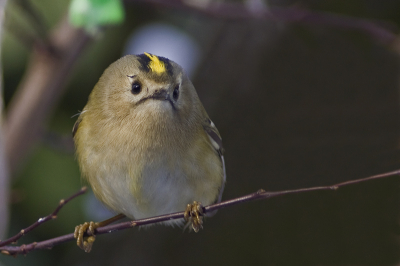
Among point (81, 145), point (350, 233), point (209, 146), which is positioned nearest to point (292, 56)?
point (350, 233)

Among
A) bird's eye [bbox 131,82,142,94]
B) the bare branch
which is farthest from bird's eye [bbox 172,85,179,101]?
the bare branch

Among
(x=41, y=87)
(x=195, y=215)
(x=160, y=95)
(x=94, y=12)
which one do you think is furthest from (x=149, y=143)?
(x=41, y=87)

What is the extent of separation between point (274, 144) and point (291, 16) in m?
0.80

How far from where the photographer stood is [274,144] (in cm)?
287

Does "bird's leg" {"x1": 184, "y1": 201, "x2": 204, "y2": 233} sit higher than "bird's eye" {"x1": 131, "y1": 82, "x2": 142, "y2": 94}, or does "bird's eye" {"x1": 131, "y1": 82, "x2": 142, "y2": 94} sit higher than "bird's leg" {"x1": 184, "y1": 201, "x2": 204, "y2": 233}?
"bird's eye" {"x1": 131, "y1": 82, "x2": 142, "y2": 94}

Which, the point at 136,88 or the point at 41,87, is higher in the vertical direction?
the point at 41,87

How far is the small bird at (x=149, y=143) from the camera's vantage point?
1.55 metres

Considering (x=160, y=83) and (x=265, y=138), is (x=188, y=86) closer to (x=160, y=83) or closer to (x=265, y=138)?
(x=160, y=83)

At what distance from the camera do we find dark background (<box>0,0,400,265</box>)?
2.47 metres

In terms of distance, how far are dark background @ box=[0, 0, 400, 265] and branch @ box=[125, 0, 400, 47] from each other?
0.33 feet

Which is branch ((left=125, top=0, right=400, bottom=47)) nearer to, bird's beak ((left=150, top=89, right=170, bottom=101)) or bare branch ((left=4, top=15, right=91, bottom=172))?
bare branch ((left=4, top=15, right=91, bottom=172))

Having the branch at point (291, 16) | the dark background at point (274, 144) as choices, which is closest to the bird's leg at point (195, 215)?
the dark background at point (274, 144)

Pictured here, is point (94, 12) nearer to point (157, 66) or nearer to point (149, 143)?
point (157, 66)

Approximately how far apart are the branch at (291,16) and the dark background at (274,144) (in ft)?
0.33
